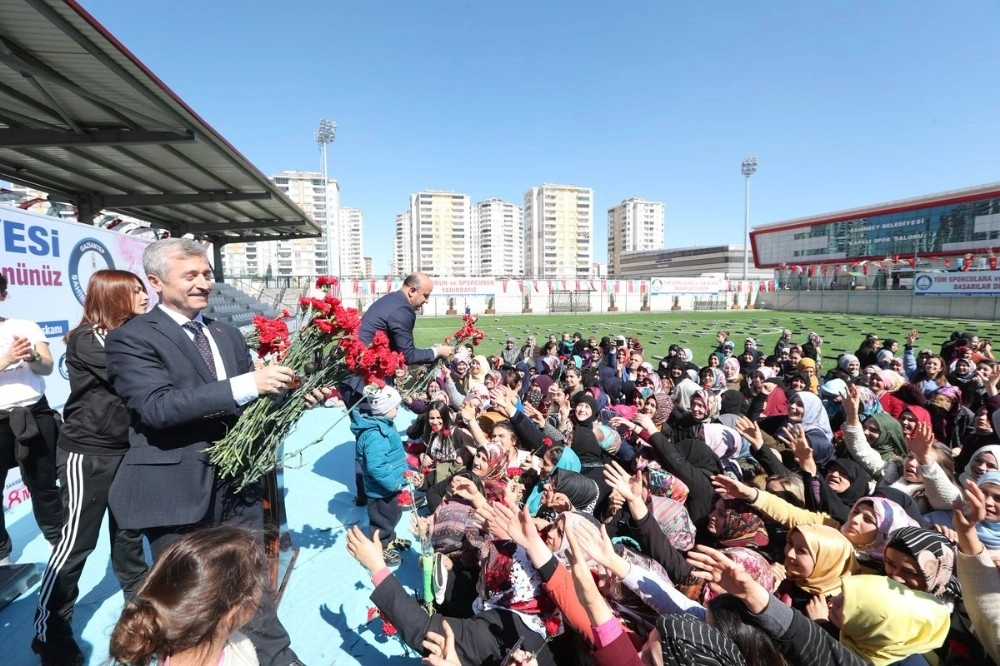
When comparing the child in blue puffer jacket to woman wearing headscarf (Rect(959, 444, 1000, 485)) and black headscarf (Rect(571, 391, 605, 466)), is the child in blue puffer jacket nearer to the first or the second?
black headscarf (Rect(571, 391, 605, 466))

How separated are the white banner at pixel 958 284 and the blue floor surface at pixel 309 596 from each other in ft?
115

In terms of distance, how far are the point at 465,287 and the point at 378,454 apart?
115 ft

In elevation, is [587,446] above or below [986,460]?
below

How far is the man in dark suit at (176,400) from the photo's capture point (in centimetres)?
180

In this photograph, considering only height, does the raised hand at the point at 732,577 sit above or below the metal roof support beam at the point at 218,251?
below

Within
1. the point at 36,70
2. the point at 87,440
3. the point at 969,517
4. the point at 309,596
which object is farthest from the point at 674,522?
the point at 36,70

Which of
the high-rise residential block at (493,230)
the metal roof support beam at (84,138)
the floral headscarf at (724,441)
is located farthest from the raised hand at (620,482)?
the high-rise residential block at (493,230)

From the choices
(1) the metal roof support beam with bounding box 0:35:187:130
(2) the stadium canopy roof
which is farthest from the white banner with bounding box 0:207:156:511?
(2) the stadium canopy roof

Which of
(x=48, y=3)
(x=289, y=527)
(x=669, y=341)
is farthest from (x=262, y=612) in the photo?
(x=669, y=341)

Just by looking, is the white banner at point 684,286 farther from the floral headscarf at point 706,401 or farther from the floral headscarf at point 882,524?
the floral headscarf at point 882,524

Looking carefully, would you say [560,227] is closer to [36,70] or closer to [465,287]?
[465,287]

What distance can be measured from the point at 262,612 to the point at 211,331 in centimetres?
128

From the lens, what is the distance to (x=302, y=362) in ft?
8.02

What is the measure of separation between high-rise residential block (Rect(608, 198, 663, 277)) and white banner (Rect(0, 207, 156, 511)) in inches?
5242
